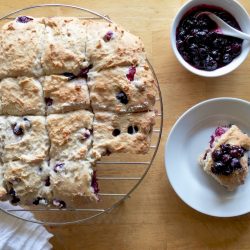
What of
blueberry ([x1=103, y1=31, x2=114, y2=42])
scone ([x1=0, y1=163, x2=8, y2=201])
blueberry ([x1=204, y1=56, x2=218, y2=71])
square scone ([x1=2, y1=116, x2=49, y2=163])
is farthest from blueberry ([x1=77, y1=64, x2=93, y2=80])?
blueberry ([x1=204, y1=56, x2=218, y2=71])

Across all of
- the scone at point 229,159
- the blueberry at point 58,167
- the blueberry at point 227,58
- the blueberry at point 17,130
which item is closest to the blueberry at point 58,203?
the blueberry at point 58,167

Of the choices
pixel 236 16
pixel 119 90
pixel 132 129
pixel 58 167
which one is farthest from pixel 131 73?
pixel 236 16

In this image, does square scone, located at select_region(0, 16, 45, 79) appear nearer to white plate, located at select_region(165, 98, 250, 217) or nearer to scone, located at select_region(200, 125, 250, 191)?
white plate, located at select_region(165, 98, 250, 217)

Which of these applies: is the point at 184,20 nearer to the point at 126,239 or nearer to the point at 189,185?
the point at 189,185

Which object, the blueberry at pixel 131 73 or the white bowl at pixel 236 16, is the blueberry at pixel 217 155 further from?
the blueberry at pixel 131 73

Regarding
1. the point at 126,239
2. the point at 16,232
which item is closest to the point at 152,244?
the point at 126,239
